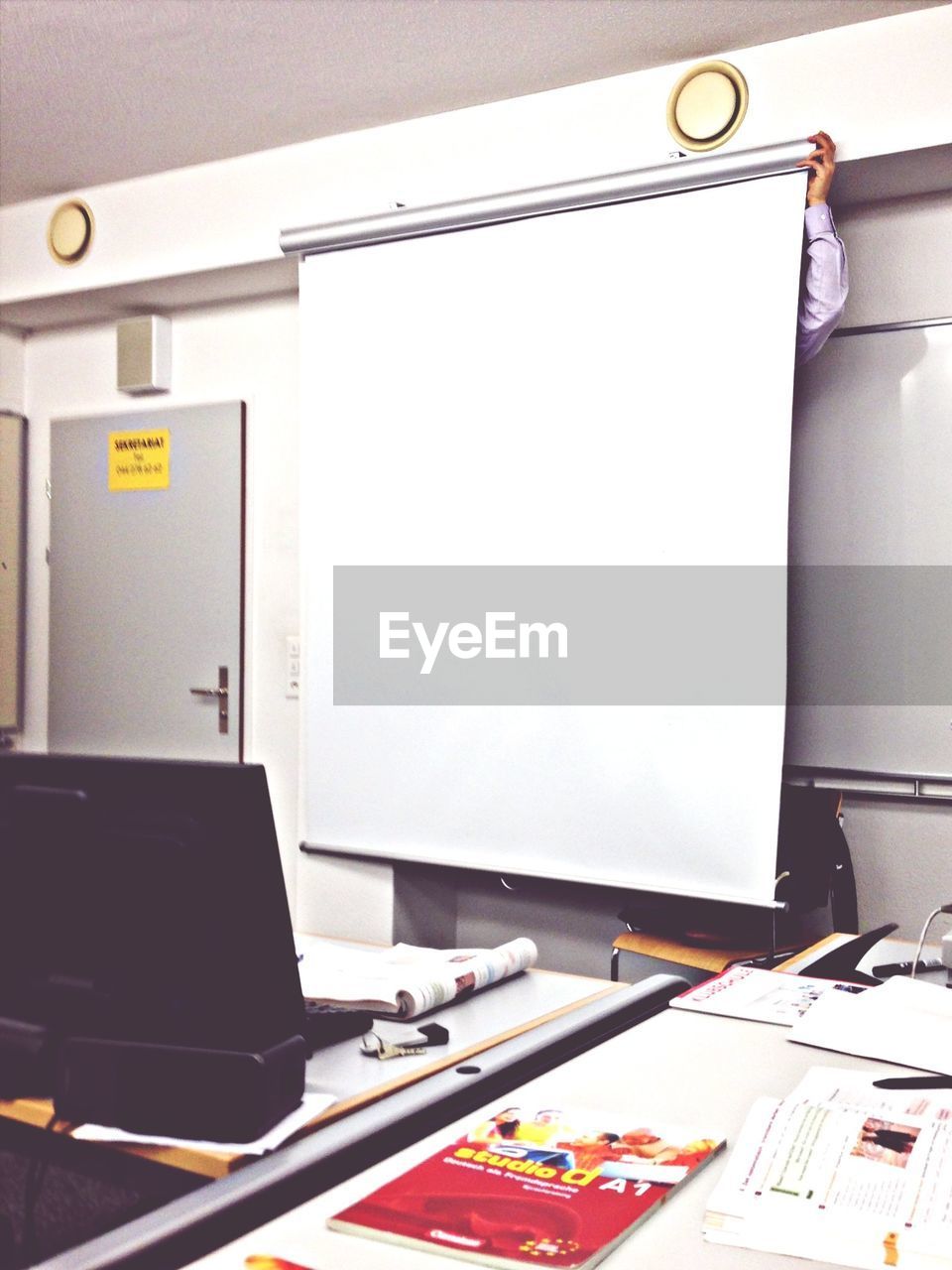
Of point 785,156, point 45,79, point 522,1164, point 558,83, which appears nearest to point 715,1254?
point 522,1164

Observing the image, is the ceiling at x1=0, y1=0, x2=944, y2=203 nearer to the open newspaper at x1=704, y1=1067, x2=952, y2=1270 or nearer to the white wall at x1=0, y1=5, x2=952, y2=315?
the white wall at x1=0, y1=5, x2=952, y2=315

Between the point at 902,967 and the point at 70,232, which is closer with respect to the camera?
the point at 902,967

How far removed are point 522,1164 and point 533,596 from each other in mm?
2293

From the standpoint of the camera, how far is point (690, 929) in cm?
285

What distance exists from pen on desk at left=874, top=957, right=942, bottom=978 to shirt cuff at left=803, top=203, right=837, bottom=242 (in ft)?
5.71

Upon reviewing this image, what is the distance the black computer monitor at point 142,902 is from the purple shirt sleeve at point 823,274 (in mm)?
2158

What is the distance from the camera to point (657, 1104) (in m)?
1.19

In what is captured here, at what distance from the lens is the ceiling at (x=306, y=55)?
2842 mm

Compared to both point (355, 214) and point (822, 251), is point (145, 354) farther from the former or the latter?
point (822, 251)

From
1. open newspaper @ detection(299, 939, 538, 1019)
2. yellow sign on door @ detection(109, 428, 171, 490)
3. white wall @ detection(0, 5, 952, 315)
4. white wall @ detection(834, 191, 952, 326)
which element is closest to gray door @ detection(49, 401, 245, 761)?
yellow sign on door @ detection(109, 428, 171, 490)

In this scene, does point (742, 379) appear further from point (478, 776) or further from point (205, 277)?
point (205, 277)

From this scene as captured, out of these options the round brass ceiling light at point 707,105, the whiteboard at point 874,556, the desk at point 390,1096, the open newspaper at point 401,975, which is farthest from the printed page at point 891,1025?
the round brass ceiling light at point 707,105

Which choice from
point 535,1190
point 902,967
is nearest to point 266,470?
point 902,967

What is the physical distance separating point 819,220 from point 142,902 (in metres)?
2.35
